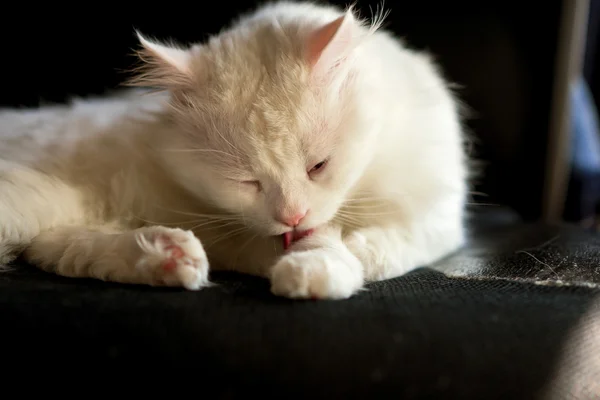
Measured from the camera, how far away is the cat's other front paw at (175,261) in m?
0.96

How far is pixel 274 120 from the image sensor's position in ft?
3.59

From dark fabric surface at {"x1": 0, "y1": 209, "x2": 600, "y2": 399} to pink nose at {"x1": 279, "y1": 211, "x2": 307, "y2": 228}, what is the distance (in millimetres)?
201

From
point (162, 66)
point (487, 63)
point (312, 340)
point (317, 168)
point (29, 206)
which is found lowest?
point (312, 340)

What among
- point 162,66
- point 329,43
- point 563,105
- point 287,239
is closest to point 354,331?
point 287,239

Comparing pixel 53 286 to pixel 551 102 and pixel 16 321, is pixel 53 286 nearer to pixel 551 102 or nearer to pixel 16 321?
pixel 16 321

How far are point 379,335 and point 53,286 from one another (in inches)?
23.9

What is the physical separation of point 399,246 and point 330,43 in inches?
18.7

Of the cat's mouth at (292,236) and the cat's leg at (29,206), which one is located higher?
the cat's leg at (29,206)

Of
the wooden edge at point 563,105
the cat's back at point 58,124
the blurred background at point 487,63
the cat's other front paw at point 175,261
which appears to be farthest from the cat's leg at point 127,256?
the wooden edge at point 563,105

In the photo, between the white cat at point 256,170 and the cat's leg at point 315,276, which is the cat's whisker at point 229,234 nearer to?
the white cat at point 256,170

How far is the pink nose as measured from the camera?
111cm

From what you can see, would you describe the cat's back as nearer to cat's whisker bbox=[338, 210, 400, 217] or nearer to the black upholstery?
the black upholstery

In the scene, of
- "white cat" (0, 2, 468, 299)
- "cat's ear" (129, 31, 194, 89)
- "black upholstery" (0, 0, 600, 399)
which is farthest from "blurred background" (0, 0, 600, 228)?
"black upholstery" (0, 0, 600, 399)

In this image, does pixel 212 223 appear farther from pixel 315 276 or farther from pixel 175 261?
pixel 315 276
